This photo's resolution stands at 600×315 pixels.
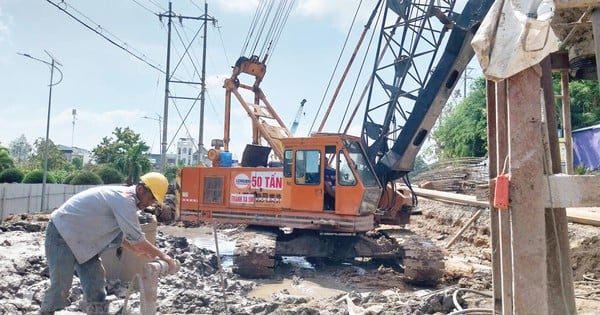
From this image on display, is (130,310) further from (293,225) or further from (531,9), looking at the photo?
(293,225)

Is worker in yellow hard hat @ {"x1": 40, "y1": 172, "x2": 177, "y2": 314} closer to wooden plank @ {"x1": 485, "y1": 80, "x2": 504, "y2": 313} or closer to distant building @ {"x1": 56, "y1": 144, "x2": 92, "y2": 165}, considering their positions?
wooden plank @ {"x1": 485, "y1": 80, "x2": 504, "y2": 313}

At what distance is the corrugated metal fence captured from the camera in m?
18.5

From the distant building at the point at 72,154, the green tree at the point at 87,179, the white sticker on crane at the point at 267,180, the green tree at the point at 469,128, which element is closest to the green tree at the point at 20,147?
the distant building at the point at 72,154

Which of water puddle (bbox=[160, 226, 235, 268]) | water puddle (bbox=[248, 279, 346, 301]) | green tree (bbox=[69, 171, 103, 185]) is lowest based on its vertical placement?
water puddle (bbox=[248, 279, 346, 301])

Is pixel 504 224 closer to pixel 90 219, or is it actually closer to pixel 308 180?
pixel 90 219

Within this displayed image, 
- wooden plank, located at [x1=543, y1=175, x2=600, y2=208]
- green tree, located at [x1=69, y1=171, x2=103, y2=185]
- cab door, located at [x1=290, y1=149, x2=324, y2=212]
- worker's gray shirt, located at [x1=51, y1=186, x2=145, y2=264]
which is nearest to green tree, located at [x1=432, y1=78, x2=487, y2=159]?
cab door, located at [x1=290, y1=149, x2=324, y2=212]

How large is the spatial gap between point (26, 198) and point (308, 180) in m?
16.1

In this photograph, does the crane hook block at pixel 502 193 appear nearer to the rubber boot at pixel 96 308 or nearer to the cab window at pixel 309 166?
the rubber boot at pixel 96 308

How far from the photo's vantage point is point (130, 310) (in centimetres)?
492

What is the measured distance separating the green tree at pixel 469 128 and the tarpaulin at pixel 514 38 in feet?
73.0

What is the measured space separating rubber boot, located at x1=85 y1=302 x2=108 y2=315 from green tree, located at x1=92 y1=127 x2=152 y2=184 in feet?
108

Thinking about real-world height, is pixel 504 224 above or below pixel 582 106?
below

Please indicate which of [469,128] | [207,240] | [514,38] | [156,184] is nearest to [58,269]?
[156,184]

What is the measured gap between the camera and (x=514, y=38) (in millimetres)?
2387
